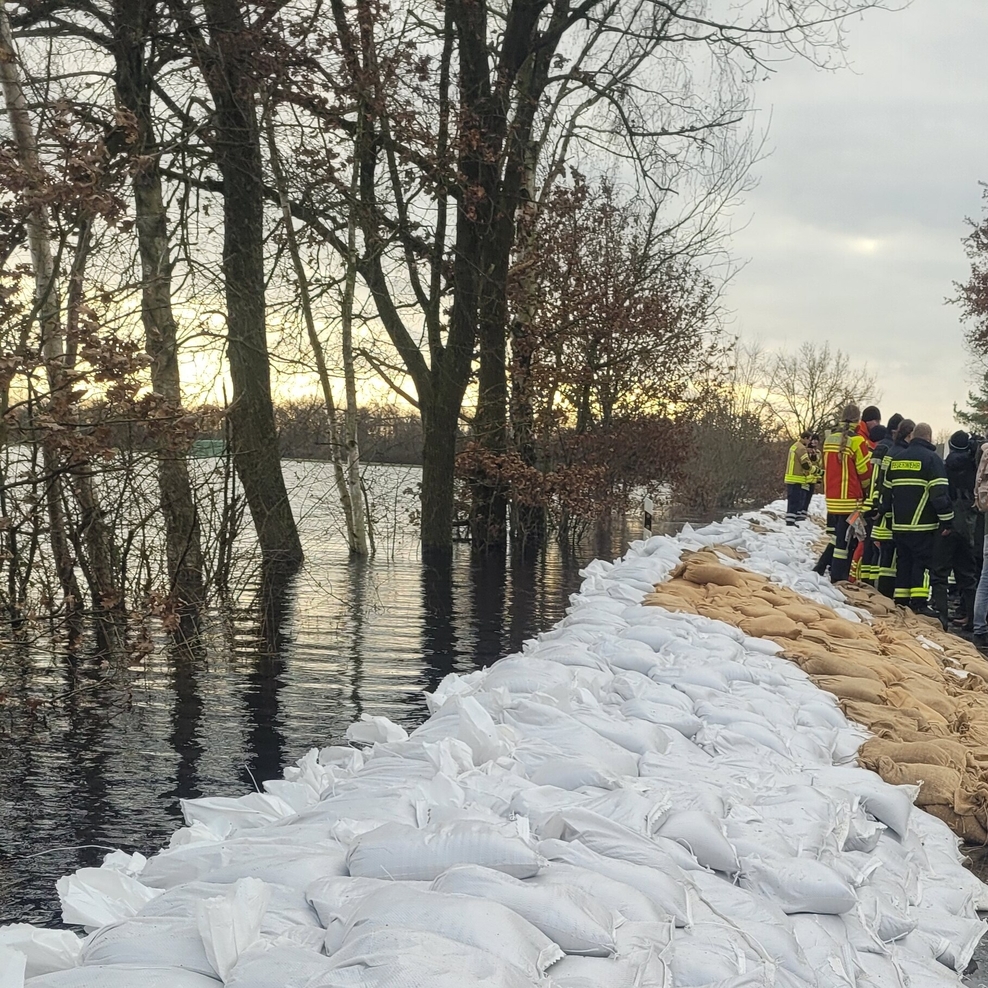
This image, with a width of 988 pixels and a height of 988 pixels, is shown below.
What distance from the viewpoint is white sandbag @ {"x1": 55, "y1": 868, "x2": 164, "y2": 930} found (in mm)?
2762

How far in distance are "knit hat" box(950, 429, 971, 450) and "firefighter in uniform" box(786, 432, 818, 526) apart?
570 centimetres

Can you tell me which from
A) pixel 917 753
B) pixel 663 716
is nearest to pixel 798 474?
pixel 917 753

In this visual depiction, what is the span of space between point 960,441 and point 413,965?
32.4 ft

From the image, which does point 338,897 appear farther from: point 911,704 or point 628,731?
point 911,704

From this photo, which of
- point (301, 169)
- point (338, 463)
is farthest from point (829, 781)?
point (338, 463)

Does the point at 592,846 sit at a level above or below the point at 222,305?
below

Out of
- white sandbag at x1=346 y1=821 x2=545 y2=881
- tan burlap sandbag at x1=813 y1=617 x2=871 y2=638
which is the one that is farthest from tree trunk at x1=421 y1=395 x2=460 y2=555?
white sandbag at x1=346 y1=821 x2=545 y2=881

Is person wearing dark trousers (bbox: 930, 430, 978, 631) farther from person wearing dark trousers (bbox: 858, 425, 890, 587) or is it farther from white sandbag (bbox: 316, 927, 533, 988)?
white sandbag (bbox: 316, 927, 533, 988)

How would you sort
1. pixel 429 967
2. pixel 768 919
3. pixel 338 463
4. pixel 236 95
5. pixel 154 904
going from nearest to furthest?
1. pixel 429 967
2. pixel 154 904
3. pixel 768 919
4. pixel 236 95
5. pixel 338 463

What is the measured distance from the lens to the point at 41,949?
2412 mm

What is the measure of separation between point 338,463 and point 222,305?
3508mm

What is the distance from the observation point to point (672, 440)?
20984mm

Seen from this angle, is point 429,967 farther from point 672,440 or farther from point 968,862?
point 672,440

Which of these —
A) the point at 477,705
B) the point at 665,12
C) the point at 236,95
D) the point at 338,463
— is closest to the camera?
the point at 477,705
